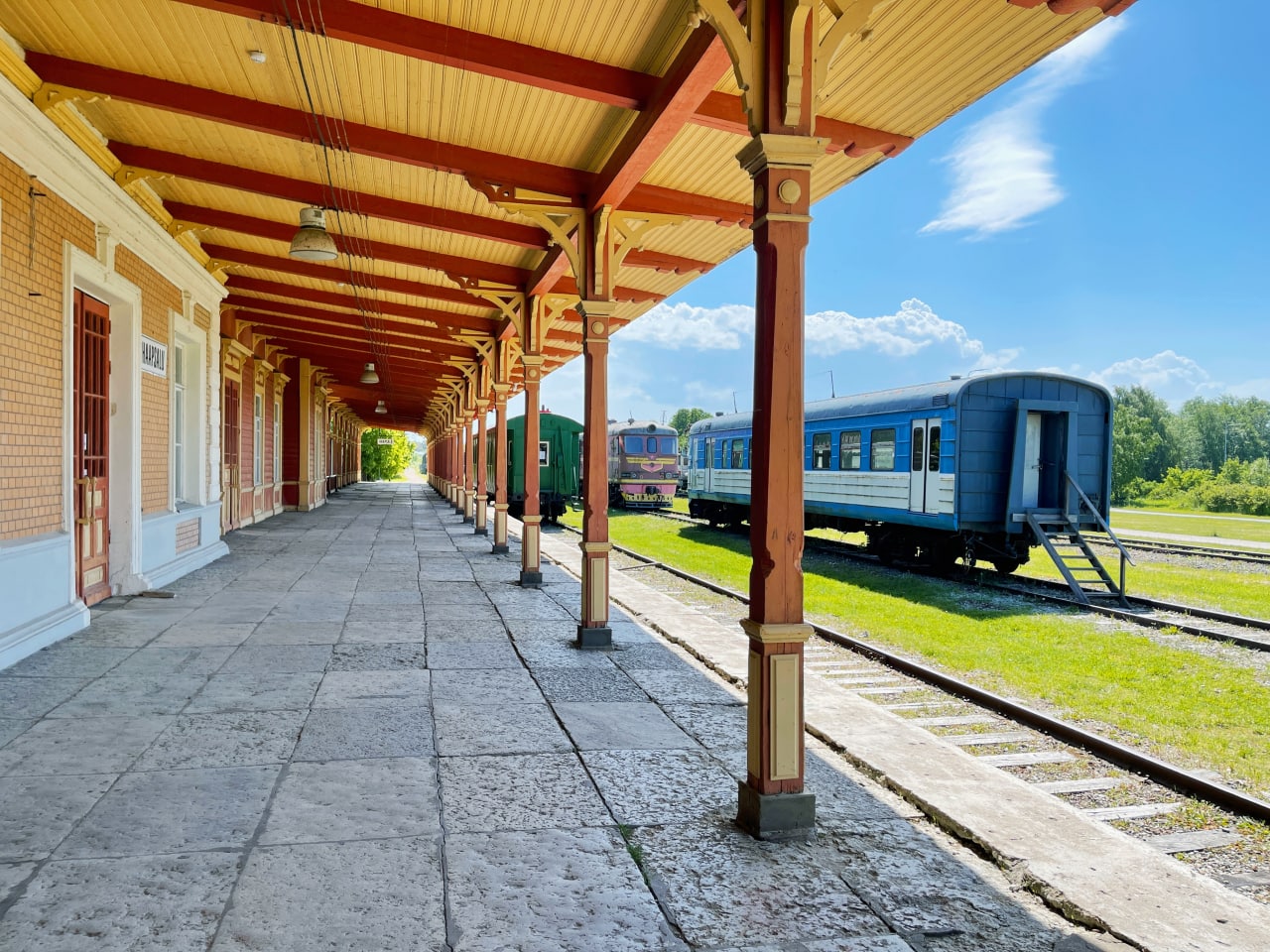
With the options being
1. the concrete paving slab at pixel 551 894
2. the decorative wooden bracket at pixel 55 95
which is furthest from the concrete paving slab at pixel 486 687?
the decorative wooden bracket at pixel 55 95

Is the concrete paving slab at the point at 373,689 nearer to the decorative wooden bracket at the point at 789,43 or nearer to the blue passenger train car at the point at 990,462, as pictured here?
the decorative wooden bracket at the point at 789,43

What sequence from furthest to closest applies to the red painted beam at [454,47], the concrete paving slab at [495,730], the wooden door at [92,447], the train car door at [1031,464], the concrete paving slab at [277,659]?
1. the train car door at [1031,464]
2. the wooden door at [92,447]
3. the concrete paving slab at [277,659]
4. the red painted beam at [454,47]
5. the concrete paving slab at [495,730]

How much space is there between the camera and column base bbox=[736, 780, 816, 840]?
3.57 m

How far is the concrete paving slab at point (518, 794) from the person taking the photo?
142 inches

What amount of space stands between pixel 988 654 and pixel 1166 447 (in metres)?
81.9

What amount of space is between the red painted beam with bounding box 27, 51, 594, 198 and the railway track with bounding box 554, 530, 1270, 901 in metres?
4.60

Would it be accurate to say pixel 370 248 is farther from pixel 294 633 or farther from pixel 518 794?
pixel 518 794

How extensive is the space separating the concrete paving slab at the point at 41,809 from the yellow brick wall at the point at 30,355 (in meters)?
2.68

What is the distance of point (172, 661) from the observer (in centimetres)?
620

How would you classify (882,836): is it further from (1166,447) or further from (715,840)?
(1166,447)

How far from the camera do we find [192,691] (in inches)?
215

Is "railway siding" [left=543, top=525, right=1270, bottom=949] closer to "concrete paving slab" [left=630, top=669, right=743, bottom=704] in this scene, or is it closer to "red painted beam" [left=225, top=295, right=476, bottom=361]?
"concrete paving slab" [left=630, top=669, right=743, bottom=704]

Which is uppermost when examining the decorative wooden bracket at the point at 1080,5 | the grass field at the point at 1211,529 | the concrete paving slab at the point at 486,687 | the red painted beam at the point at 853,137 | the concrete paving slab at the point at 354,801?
the red painted beam at the point at 853,137

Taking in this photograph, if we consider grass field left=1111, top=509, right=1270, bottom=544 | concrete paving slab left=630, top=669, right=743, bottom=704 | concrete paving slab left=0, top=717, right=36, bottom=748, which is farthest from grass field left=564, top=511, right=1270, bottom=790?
grass field left=1111, top=509, right=1270, bottom=544
